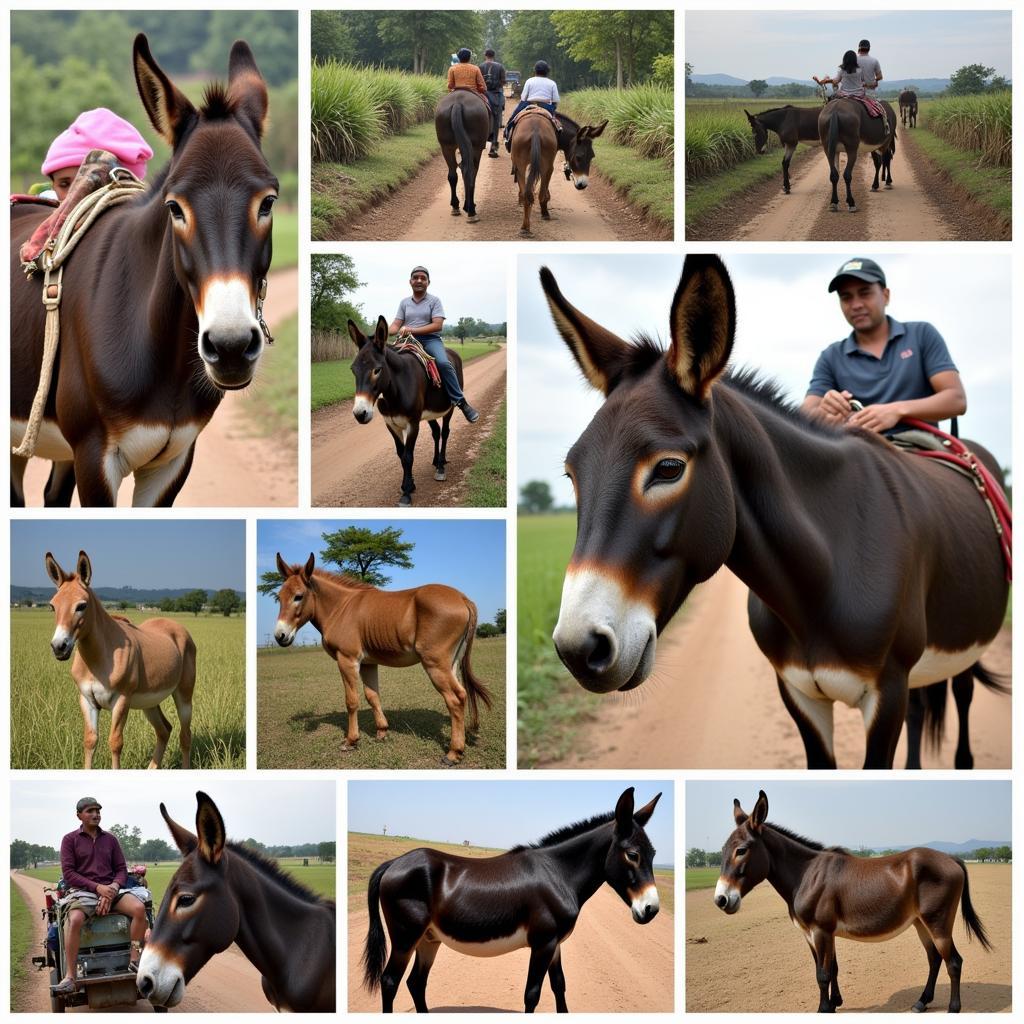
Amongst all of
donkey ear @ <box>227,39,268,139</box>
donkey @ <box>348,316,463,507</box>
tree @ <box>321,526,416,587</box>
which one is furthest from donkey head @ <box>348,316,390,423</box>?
donkey ear @ <box>227,39,268,139</box>

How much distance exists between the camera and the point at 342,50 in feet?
19.3

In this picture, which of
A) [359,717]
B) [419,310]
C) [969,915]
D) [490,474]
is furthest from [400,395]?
[969,915]

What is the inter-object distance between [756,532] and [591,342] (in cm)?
86

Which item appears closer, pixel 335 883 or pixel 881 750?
pixel 881 750

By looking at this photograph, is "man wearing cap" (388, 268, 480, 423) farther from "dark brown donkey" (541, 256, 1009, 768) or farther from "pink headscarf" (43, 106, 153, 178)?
"dark brown donkey" (541, 256, 1009, 768)

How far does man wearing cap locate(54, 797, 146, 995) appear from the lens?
15.3 feet

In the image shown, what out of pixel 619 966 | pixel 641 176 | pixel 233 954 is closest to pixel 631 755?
pixel 619 966

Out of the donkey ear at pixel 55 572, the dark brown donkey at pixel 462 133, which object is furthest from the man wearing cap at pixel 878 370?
the donkey ear at pixel 55 572

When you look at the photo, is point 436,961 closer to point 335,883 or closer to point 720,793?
point 335,883

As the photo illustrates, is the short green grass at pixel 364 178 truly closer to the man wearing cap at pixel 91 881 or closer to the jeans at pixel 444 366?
the jeans at pixel 444 366

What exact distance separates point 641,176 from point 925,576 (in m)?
3.46

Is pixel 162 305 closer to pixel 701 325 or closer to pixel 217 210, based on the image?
pixel 217 210

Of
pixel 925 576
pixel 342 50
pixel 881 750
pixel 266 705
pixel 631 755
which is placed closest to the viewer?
pixel 881 750

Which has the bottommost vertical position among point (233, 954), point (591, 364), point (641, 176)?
point (233, 954)
